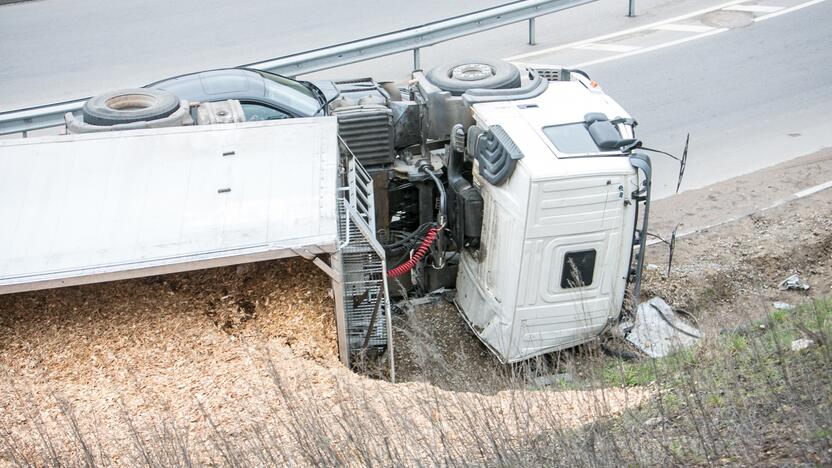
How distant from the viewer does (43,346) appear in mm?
7449

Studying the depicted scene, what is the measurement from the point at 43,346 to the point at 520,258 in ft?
13.1

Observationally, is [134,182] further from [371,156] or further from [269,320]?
[371,156]

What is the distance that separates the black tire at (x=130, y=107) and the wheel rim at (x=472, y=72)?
2.89 metres

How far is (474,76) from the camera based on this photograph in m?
9.88

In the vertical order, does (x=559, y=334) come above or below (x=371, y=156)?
below

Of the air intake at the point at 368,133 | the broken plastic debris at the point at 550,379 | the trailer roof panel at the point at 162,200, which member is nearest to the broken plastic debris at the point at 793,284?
the broken plastic debris at the point at 550,379

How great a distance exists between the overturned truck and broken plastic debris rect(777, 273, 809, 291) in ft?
6.46

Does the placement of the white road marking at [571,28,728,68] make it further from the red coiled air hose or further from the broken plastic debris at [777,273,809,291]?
the red coiled air hose

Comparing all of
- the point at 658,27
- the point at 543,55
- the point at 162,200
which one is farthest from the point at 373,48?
the point at 162,200

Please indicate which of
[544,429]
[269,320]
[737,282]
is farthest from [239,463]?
[737,282]

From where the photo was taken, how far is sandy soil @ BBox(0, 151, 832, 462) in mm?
6629

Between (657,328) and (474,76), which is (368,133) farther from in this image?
(657,328)

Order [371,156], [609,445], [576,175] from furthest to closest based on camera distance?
[371,156], [576,175], [609,445]

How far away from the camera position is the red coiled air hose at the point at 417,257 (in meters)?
8.98
